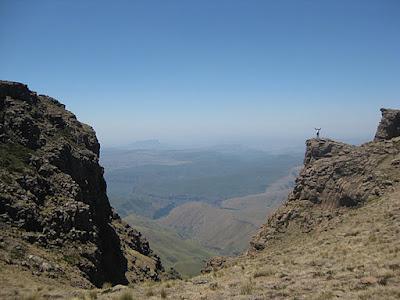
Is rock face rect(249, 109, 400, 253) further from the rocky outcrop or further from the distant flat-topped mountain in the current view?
the distant flat-topped mountain

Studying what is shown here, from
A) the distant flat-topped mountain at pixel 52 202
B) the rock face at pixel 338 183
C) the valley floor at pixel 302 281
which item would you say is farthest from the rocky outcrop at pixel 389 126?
the distant flat-topped mountain at pixel 52 202

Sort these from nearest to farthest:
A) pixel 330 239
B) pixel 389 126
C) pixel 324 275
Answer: pixel 324 275 → pixel 330 239 → pixel 389 126

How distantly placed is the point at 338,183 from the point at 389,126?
18.3 metres

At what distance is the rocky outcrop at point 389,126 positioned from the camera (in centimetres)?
7462

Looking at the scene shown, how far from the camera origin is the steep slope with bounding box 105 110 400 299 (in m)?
25.0

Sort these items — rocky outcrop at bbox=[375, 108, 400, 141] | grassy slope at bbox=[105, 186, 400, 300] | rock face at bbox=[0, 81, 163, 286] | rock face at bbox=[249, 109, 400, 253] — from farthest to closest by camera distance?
rocky outcrop at bbox=[375, 108, 400, 141], rock face at bbox=[249, 109, 400, 253], rock face at bbox=[0, 81, 163, 286], grassy slope at bbox=[105, 186, 400, 300]

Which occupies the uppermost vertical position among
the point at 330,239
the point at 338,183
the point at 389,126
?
the point at 389,126

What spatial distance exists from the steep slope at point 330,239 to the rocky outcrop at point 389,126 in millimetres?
→ 161

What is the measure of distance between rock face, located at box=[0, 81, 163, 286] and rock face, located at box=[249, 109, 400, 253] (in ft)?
73.2

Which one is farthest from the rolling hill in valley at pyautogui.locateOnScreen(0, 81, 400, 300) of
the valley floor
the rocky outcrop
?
the rocky outcrop

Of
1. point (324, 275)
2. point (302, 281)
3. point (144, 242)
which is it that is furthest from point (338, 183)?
point (144, 242)

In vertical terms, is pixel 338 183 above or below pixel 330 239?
above

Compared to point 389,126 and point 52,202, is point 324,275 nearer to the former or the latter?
point 52,202

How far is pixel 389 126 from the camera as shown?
75.2 m
